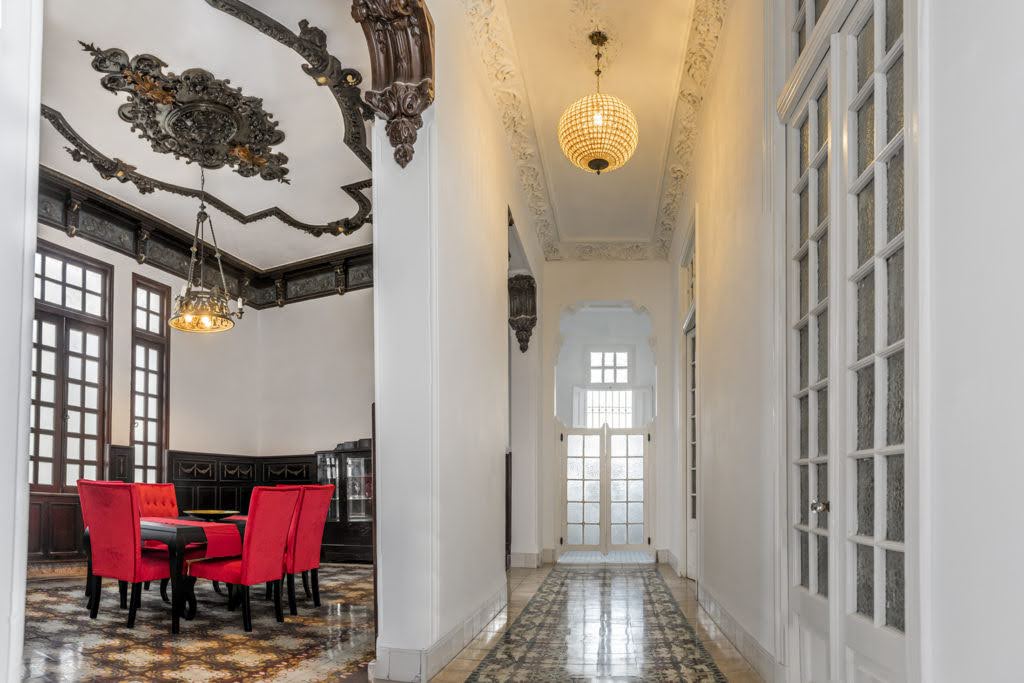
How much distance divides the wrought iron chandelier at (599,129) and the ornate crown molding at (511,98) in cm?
61

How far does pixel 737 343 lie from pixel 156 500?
5.49 m

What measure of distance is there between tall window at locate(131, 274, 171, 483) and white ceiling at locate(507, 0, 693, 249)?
5.03 metres

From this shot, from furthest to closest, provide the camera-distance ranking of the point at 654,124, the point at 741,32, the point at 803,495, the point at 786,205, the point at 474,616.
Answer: the point at 654,124
the point at 474,616
the point at 741,32
the point at 786,205
the point at 803,495

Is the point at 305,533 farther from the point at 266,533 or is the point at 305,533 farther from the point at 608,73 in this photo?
the point at 608,73

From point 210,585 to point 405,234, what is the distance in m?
5.16

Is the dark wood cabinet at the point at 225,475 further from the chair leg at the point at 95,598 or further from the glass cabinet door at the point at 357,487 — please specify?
the chair leg at the point at 95,598

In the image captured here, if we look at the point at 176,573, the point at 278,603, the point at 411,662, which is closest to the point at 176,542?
the point at 176,573

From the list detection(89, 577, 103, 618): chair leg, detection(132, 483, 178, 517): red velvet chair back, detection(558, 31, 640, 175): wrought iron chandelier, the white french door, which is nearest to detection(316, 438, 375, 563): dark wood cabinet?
detection(132, 483, 178, 517): red velvet chair back

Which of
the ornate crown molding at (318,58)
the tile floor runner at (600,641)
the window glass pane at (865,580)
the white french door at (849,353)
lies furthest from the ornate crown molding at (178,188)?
the window glass pane at (865,580)

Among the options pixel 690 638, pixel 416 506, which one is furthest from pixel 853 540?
pixel 690 638

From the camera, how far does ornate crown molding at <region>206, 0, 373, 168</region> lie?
5586 mm

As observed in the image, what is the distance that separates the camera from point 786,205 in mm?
3947

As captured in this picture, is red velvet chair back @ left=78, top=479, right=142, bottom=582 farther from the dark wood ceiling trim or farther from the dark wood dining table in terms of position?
the dark wood ceiling trim

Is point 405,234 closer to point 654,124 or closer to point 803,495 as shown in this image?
point 803,495
